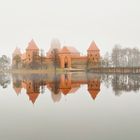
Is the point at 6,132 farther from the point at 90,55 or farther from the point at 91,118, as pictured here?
the point at 90,55

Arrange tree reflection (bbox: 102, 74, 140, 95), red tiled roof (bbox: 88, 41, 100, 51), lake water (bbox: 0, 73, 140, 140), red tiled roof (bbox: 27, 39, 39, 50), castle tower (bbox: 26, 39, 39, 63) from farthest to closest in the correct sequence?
1. red tiled roof (bbox: 88, 41, 100, 51)
2. red tiled roof (bbox: 27, 39, 39, 50)
3. castle tower (bbox: 26, 39, 39, 63)
4. tree reflection (bbox: 102, 74, 140, 95)
5. lake water (bbox: 0, 73, 140, 140)

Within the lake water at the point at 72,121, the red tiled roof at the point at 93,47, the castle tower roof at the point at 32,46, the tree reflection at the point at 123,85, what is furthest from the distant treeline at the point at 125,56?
the lake water at the point at 72,121

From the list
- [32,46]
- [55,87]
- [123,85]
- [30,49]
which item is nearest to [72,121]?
[55,87]

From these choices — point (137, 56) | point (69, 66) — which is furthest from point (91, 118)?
point (137, 56)

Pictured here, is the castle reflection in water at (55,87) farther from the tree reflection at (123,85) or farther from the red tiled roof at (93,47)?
the red tiled roof at (93,47)

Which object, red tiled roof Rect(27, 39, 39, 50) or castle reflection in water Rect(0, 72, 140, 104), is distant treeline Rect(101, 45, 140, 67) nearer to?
red tiled roof Rect(27, 39, 39, 50)

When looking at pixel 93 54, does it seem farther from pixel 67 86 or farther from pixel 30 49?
pixel 67 86

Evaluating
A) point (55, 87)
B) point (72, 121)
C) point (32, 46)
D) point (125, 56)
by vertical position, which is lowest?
point (72, 121)

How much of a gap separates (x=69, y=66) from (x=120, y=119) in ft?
295

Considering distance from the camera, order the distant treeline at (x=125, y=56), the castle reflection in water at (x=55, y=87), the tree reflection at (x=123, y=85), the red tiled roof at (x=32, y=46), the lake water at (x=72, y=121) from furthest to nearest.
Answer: the red tiled roof at (x=32, y=46)
the distant treeline at (x=125, y=56)
the tree reflection at (x=123, y=85)
the castle reflection in water at (x=55, y=87)
the lake water at (x=72, y=121)

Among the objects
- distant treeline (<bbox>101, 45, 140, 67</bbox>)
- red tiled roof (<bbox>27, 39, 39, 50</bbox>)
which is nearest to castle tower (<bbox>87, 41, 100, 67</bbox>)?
distant treeline (<bbox>101, 45, 140, 67</bbox>)

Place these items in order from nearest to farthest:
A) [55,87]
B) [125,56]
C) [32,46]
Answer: [55,87]
[125,56]
[32,46]

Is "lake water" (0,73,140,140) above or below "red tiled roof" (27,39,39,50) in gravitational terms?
below

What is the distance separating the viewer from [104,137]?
8.82m
